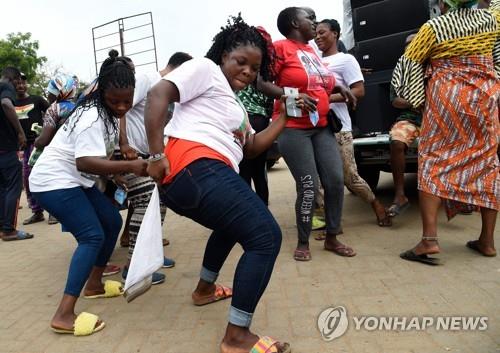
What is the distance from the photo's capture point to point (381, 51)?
5473mm

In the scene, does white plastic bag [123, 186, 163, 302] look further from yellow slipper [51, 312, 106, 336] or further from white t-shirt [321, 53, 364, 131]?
white t-shirt [321, 53, 364, 131]

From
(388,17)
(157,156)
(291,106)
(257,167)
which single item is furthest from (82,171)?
(388,17)

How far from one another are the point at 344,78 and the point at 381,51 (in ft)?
5.46

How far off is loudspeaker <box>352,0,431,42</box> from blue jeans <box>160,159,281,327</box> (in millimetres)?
4163

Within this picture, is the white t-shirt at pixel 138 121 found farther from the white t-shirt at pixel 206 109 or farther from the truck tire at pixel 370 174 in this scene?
the truck tire at pixel 370 174

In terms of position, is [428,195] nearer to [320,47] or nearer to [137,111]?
[320,47]

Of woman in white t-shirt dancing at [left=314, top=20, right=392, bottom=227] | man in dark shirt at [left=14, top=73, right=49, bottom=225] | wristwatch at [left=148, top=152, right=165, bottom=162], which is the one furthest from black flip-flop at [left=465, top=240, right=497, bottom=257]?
man in dark shirt at [left=14, top=73, right=49, bottom=225]

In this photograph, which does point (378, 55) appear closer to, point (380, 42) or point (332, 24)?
point (380, 42)

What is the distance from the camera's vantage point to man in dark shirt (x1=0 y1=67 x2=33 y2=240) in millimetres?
5320

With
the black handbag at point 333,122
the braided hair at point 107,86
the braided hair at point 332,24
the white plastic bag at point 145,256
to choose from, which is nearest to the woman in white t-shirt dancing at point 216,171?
the white plastic bag at point 145,256

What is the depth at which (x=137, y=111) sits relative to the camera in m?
3.40

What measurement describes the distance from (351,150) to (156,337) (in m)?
2.68

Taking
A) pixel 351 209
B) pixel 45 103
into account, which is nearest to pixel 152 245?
pixel 351 209

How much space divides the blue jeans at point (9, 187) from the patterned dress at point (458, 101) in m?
4.69
